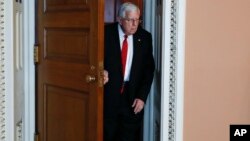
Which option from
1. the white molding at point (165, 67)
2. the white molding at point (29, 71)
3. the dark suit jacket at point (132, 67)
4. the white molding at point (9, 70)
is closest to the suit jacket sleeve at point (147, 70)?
the dark suit jacket at point (132, 67)

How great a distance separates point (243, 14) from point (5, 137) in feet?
5.27

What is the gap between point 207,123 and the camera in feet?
7.18

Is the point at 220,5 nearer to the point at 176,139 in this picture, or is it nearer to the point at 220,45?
the point at 220,45

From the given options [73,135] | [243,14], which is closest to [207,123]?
[243,14]

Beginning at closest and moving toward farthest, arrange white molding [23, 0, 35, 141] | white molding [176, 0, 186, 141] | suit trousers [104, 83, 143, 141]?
white molding [176, 0, 186, 141] < white molding [23, 0, 35, 141] < suit trousers [104, 83, 143, 141]

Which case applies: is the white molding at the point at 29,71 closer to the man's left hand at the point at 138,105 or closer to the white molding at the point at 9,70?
the white molding at the point at 9,70

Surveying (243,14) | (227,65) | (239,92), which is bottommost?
(239,92)

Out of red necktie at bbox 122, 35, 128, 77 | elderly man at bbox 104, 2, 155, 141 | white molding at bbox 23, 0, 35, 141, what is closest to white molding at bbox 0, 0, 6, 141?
white molding at bbox 23, 0, 35, 141

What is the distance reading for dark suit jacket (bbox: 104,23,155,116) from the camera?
2.56 m

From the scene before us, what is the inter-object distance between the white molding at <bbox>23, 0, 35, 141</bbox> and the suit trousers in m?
0.53

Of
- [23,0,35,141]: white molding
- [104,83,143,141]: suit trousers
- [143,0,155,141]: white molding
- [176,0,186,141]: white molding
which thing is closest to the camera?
[176,0,186,141]: white molding

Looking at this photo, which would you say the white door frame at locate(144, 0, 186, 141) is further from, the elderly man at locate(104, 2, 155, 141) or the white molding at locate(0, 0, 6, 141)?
the white molding at locate(0, 0, 6, 141)

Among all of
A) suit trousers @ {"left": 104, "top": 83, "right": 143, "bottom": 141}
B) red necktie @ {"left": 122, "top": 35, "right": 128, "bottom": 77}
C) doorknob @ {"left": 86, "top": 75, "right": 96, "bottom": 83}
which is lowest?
suit trousers @ {"left": 104, "top": 83, "right": 143, "bottom": 141}

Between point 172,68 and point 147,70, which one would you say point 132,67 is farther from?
point 172,68
